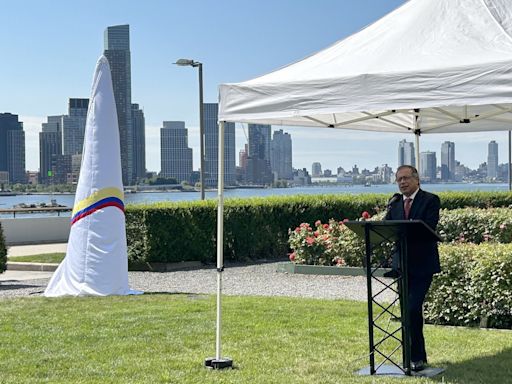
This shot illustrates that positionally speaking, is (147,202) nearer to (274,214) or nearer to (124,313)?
(274,214)

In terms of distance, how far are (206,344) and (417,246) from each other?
2922mm

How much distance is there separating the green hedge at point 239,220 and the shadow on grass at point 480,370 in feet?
36.6

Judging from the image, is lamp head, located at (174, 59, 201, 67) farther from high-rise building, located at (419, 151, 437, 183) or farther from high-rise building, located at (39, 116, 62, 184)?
high-rise building, located at (39, 116, 62, 184)

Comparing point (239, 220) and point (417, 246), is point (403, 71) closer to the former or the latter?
point (417, 246)

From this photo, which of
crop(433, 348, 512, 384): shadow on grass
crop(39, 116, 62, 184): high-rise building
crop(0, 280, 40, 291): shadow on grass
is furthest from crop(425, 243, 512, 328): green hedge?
crop(39, 116, 62, 184): high-rise building

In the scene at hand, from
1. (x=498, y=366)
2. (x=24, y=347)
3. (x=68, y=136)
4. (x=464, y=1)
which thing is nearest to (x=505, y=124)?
(x=464, y=1)

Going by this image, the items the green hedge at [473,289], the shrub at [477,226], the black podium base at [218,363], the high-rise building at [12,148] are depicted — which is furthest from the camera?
the high-rise building at [12,148]

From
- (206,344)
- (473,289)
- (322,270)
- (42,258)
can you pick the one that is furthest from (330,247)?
(42,258)

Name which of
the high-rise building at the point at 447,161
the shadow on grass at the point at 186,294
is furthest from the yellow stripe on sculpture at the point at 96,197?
the high-rise building at the point at 447,161

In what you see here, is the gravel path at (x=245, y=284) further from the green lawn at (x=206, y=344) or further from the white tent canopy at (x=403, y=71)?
the white tent canopy at (x=403, y=71)

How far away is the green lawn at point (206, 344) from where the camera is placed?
7355 millimetres

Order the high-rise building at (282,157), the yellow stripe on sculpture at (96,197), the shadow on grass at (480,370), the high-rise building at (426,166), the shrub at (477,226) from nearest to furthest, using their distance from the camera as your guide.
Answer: the shadow on grass at (480,370) → the yellow stripe on sculpture at (96,197) → the high-rise building at (426,166) → the shrub at (477,226) → the high-rise building at (282,157)

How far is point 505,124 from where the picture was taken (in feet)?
39.5

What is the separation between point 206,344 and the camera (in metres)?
8.90
